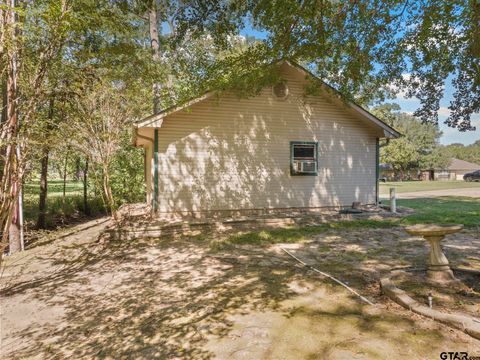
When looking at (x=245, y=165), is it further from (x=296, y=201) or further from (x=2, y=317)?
(x=2, y=317)

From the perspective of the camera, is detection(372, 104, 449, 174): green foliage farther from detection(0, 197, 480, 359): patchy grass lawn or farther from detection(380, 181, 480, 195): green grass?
detection(0, 197, 480, 359): patchy grass lawn

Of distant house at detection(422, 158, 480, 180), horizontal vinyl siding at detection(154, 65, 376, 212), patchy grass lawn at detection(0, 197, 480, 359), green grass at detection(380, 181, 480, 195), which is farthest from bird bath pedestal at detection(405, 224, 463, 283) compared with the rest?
distant house at detection(422, 158, 480, 180)

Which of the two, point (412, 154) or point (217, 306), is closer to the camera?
point (217, 306)

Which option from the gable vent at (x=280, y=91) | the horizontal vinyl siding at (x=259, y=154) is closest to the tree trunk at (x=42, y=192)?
the horizontal vinyl siding at (x=259, y=154)

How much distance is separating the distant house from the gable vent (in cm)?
5917

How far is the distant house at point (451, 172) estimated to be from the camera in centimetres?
5924

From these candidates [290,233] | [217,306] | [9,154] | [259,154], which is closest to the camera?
[9,154]

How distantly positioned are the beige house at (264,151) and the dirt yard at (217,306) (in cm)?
300

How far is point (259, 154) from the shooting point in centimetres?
1088

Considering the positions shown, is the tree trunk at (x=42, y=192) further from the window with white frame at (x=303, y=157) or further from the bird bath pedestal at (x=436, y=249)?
the bird bath pedestal at (x=436, y=249)

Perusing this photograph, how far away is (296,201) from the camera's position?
37.1ft

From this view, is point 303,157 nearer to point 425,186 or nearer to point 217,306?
point 217,306

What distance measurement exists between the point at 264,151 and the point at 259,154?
0.73ft

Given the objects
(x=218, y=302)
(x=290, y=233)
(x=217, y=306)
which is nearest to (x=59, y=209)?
(x=290, y=233)
